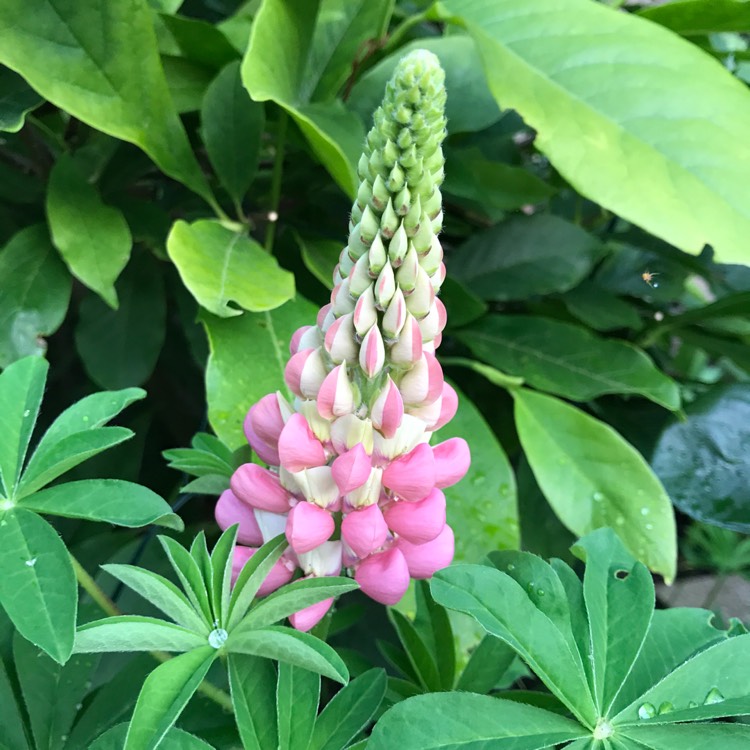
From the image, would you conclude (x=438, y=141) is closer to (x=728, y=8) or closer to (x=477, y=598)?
(x=477, y=598)

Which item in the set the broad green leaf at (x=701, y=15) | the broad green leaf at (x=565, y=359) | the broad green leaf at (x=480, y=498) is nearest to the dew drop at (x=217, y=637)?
Answer: the broad green leaf at (x=480, y=498)

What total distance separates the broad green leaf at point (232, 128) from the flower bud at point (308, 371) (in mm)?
439

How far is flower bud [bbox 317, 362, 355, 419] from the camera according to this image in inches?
16.6

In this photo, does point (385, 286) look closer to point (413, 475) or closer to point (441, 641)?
point (413, 475)

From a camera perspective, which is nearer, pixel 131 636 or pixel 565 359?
pixel 131 636

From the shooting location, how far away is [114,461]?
1.01 metres

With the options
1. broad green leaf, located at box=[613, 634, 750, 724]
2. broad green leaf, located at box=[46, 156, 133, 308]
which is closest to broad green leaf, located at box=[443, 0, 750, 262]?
broad green leaf, located at box=[613, 634, 750, 724]

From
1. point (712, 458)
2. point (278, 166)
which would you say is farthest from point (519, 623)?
point (278, 166)

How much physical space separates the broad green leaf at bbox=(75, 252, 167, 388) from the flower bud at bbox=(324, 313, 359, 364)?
0.52 meters

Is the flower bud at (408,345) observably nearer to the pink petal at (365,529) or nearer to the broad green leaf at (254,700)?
the pink petal at (365,529)

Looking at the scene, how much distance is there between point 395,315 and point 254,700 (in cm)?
26

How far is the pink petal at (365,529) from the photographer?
1.39ft

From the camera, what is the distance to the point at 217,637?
398 millimetres

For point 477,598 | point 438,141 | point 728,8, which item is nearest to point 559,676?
point 477,598
